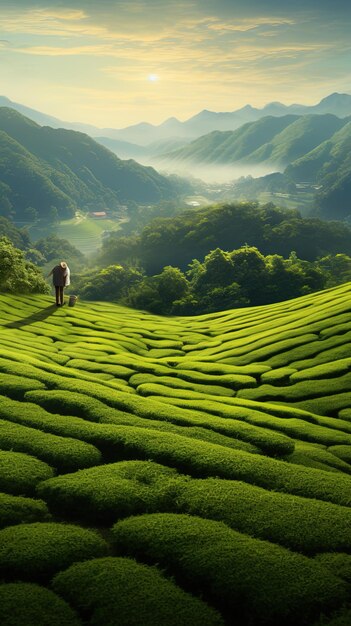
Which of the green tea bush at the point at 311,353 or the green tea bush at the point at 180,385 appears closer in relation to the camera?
the green tea bush at the point at 180,385

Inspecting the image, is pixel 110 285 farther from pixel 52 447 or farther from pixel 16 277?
pixel 52 447

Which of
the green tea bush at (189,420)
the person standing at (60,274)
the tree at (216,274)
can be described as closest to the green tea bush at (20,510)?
the green tea bush at (189,420)

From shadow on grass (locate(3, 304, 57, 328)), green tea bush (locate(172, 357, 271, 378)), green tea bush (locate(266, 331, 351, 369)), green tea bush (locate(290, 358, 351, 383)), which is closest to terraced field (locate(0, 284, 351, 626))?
green tea bush (locate(290, 358, 351, 383))

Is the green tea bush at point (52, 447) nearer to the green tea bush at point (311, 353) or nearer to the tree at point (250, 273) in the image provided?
the green tea bush at point (311, 353)

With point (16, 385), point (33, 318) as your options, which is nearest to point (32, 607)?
point (16, 385)

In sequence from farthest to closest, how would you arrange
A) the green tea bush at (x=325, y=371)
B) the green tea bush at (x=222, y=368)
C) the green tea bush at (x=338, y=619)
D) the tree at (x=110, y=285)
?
the tree at (x=110, y=285)
the green tea bush at (x=222, y=368)
the green tea bush at (x=325, y=371)
the green tea bush at (x=338, y=619)

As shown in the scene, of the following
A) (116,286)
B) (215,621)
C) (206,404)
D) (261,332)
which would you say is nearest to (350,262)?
(116,286)

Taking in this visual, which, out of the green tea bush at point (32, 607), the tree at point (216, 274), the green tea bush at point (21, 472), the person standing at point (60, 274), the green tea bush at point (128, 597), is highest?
the person standing at point (60, 274)
